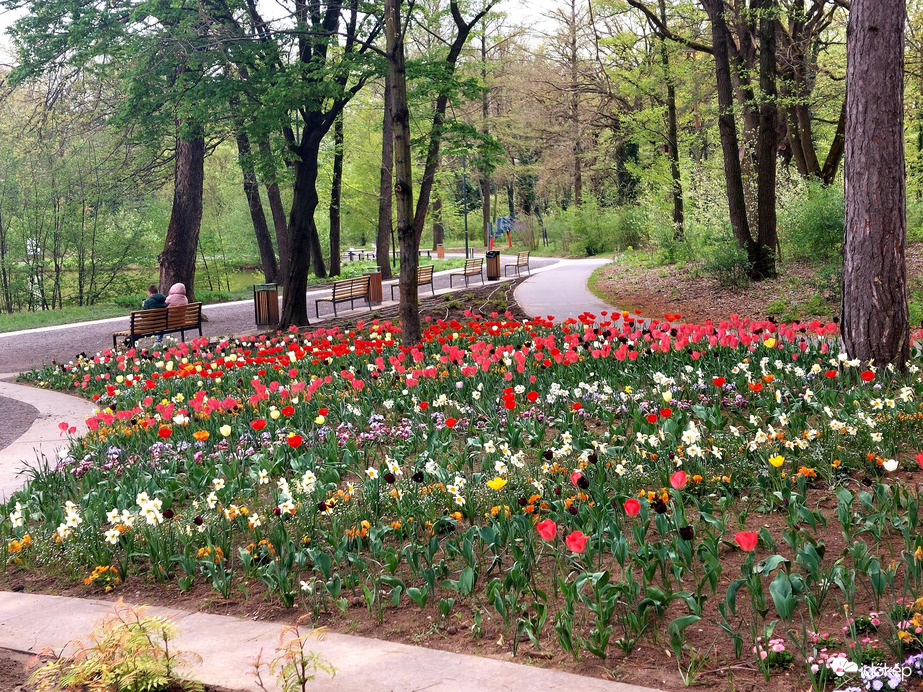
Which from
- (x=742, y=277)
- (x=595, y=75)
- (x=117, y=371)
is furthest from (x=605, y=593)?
(x=595, y=75)

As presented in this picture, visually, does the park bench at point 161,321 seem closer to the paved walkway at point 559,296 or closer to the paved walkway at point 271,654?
the paved walkway at point 559,296

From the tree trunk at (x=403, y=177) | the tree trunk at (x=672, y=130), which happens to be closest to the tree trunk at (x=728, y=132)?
the tree trunk at (x=403, y=177)

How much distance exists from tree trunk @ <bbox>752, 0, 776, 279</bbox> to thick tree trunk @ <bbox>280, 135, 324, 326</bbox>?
8.20 metres

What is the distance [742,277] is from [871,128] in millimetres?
9159

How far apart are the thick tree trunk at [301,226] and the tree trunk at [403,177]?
5491 millimetres

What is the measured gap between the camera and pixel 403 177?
9.27m

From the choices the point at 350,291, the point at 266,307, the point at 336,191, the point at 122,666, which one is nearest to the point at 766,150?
the point at 350,291

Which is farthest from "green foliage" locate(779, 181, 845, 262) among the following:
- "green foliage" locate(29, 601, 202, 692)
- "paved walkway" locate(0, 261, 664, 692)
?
"green foliage" locate(29, 601, 202, 692)

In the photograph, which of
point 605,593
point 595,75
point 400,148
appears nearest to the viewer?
point 605,593

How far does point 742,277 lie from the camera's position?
1538 centimetres

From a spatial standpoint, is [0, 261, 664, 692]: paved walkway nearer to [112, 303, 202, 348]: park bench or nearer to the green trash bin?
[112, 303, 202, 348]: park bench

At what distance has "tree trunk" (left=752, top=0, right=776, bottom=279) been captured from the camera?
14789 millimetres

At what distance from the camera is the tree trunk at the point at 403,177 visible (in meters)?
9.26

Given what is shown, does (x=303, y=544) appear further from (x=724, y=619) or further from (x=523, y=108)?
(x=523, y=108)
